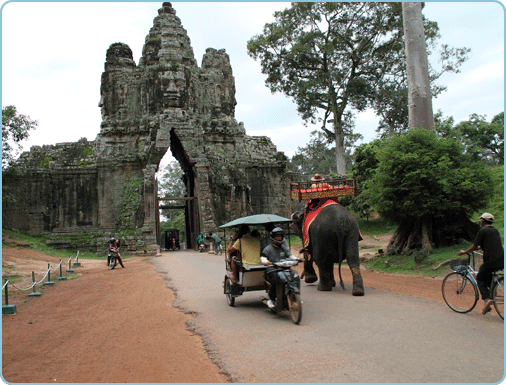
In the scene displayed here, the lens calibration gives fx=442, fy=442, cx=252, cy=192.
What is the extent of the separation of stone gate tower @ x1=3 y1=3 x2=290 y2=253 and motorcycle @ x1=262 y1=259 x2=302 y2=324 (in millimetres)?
16193

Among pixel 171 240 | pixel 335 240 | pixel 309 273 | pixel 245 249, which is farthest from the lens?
pixel 171 240

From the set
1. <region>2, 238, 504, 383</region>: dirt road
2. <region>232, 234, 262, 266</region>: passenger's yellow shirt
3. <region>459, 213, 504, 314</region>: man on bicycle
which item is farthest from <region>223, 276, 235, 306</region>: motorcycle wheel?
<region>459, 213, 504, 314</region>: man on bicycle

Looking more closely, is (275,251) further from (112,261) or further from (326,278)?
(112,261)

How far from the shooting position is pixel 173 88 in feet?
83.0

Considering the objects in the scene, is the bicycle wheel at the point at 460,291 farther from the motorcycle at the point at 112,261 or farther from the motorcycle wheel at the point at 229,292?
the motorcycle at the point at 112,261

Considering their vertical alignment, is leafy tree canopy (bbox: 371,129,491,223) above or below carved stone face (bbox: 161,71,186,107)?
below

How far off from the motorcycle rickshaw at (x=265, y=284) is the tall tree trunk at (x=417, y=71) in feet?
26.8

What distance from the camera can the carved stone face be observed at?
25250 millimetres

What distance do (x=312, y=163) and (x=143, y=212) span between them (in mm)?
33384

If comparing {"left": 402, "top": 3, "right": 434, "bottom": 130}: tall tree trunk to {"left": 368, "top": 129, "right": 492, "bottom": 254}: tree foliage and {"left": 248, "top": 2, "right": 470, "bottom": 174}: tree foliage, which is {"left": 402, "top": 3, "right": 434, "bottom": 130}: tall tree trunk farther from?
{"left": 248, "top": 2, "right": 470, "bottom": 174}: tree foliage

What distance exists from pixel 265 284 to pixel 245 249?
0.71m

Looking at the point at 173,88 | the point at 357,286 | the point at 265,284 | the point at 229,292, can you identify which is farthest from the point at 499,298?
the point at 173,88

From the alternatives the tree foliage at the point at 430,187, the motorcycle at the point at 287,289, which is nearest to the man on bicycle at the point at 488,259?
the motorcycle at the point at 287,289

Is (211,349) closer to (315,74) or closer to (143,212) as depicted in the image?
(143,212)
